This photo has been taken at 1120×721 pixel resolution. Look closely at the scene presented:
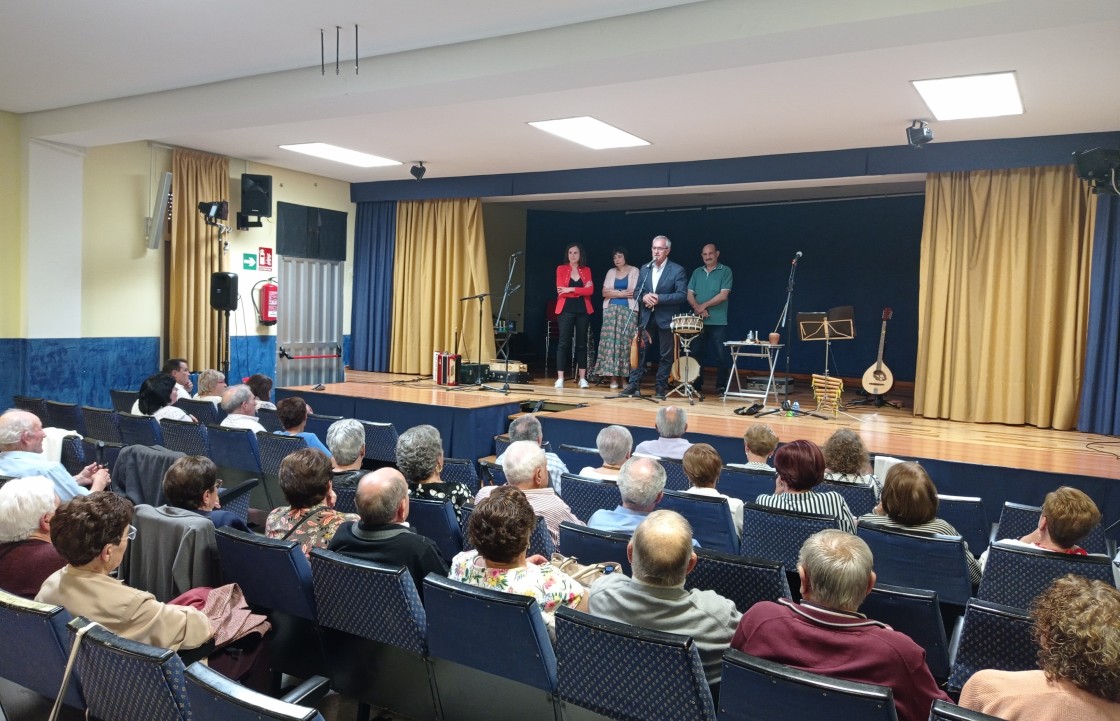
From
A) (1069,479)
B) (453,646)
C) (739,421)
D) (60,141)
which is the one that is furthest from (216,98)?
(1069,479)

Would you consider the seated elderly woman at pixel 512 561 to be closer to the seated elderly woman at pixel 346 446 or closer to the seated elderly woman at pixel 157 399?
the seated elderly woman at pixel 346 446

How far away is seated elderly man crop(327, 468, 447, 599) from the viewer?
244cm

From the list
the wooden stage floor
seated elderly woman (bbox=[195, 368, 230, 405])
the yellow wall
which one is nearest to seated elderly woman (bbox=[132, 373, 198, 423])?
seated elderly woman (bbox=[195, 368, 230, 405])

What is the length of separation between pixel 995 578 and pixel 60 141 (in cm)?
784

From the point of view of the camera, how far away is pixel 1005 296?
727 centimetres

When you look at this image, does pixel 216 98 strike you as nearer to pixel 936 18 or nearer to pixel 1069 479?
pixel 936 18

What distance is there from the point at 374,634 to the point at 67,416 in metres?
4.21

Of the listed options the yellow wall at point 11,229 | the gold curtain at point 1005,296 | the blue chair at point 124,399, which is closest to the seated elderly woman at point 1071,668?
the blue chair at point 124,399

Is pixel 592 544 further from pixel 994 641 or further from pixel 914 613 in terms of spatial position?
pixel 994 641

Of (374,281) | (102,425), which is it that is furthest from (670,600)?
(374,281)

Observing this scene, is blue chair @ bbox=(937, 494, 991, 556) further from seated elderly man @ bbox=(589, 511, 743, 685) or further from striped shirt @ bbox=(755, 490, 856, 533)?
seated elderly man @ bbox=(589, 511, 743, 685)

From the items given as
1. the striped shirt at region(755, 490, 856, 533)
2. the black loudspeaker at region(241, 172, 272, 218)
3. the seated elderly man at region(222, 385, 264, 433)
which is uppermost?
the black loudspeaker at region(241, 172, 272, 218)

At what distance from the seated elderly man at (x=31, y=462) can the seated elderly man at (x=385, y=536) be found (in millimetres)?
1395

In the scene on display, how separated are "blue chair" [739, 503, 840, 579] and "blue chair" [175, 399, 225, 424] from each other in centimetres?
389
